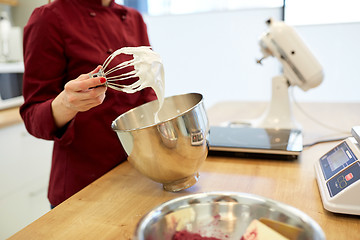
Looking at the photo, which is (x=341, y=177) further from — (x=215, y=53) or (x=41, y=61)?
(x=215, y=53)

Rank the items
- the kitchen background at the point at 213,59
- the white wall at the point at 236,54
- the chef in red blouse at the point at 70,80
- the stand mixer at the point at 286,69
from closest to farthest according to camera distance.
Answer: the chef in red blouse at the point at 70,80 → the stand mixer at the point at 286,69 → the kitchen background at the point at 213,59 → the white wall at the point at 236,54

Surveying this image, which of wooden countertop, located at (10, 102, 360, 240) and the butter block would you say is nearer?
the butter block

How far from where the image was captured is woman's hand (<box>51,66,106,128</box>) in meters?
0.72

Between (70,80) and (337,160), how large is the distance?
74cm

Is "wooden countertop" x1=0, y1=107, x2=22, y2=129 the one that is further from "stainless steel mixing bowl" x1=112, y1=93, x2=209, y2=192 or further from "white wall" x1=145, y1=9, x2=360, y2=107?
"white wall" x1=145, y1=9, x2=360, y2=107

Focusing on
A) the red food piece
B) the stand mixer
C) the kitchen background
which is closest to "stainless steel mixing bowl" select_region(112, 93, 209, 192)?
the red food piece

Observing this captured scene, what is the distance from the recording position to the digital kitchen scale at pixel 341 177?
2.26 ft

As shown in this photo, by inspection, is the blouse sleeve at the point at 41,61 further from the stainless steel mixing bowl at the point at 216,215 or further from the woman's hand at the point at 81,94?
the stainless steel mixing bowl at the point at 216,215

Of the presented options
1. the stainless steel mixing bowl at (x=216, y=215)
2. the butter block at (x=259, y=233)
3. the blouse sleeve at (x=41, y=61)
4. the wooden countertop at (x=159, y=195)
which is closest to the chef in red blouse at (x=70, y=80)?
the blouse sleeve at (x=41, y=61)

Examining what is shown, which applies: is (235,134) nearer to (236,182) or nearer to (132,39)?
(236,182)

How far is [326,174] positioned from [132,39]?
0.73 metres

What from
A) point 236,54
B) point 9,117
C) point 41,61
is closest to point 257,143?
point 41,61

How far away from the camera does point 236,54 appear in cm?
276

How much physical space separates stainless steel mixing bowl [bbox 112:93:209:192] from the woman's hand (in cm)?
9
